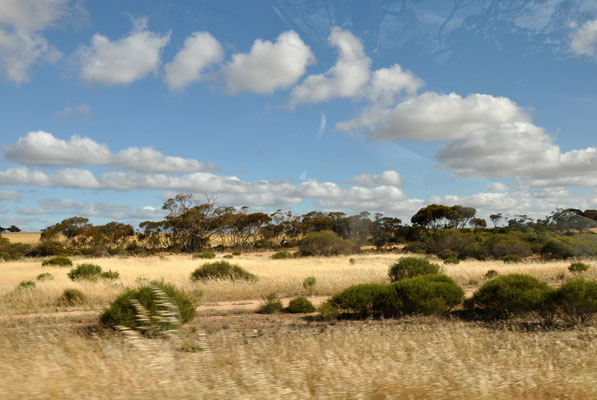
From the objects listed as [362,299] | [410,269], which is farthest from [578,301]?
[410,269]

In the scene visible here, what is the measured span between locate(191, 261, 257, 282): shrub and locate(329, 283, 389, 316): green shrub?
6785 millimetres

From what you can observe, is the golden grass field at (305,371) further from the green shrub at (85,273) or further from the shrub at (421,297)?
the green shrub at (85,273)

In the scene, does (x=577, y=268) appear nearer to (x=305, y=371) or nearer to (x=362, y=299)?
(x=362, y=299)

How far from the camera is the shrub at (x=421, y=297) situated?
11094mm

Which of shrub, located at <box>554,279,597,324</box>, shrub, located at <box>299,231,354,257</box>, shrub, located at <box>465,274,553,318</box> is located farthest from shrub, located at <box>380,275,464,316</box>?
shrub, located at <box>299,231,354,257</box>

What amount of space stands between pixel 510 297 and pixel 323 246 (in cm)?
2986

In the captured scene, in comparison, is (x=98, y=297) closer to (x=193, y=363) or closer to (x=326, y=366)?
(x=193, y=363)

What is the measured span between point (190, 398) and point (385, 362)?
207 centimetres

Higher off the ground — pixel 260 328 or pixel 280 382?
pixel 280 382

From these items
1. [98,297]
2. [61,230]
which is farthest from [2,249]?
[98,297]

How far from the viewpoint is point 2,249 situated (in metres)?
43.1

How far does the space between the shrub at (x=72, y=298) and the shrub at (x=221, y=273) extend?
5240 millimetres

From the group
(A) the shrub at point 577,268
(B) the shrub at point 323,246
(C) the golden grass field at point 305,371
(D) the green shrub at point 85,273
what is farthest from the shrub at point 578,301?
(B) the shrub at point 323,246

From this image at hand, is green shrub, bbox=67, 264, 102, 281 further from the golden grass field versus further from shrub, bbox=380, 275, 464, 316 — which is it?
the golden grass field
